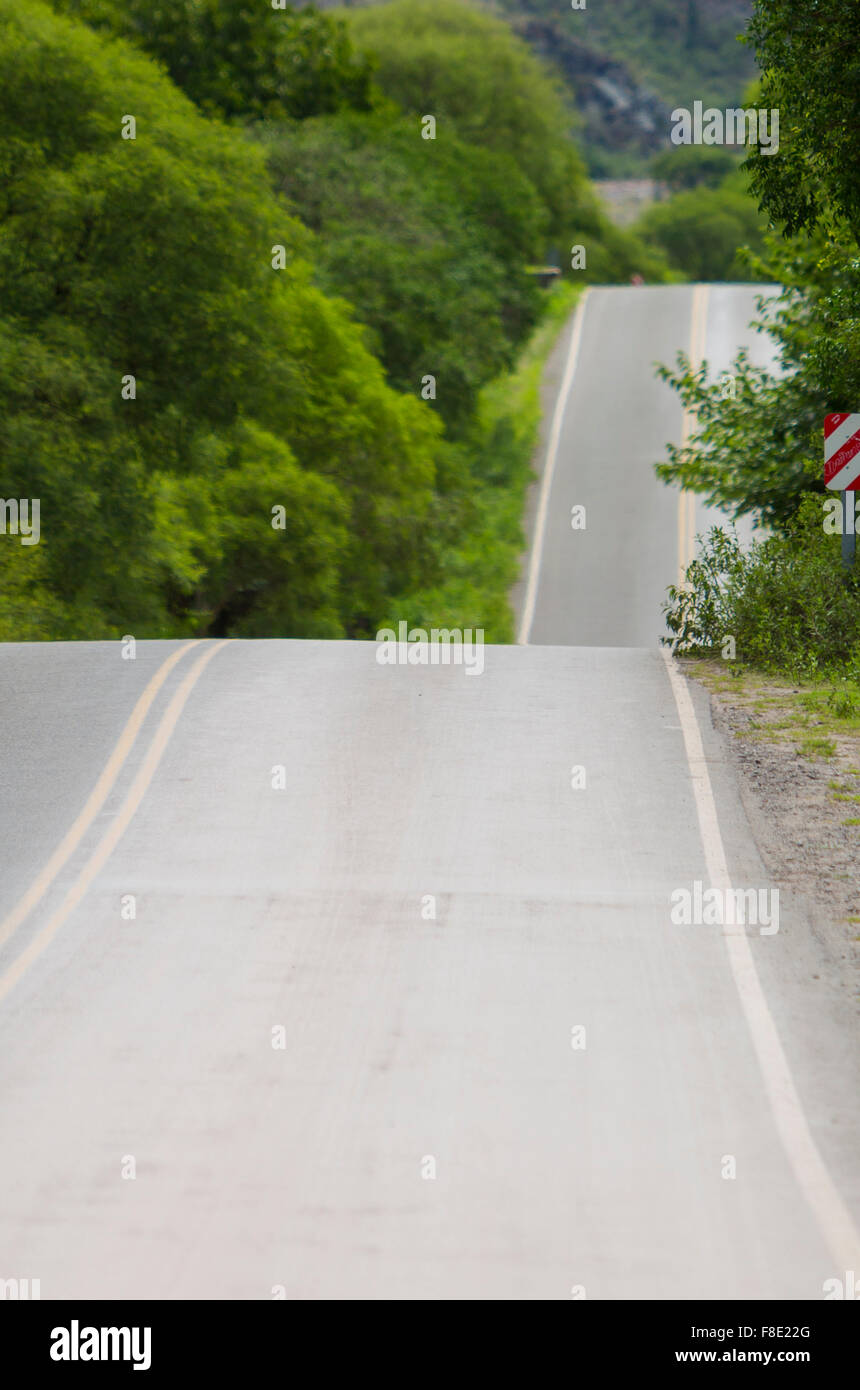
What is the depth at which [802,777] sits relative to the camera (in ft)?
41.1

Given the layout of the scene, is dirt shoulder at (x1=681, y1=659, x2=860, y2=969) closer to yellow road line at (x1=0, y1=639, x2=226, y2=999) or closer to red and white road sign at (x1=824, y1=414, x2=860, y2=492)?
red and white road sign at (x1=824, y1=414, x2=860, y2=492)

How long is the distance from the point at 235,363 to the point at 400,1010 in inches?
829

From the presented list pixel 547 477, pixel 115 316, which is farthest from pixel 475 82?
pixel 115 316

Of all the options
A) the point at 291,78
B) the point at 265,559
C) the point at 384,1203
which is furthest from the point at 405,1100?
the point at 291,78

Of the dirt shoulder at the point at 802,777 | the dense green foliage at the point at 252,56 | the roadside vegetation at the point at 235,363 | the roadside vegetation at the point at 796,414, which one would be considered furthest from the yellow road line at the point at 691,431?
the dense green foliage at the point at 252,56

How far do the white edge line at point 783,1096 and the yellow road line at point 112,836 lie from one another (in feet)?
12.9

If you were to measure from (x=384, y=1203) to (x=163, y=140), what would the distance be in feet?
78.1

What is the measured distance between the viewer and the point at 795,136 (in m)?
14.0

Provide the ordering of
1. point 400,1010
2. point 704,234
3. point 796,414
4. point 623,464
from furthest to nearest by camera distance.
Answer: point 704,234, point 623,464, point 796,414, point 400,1010

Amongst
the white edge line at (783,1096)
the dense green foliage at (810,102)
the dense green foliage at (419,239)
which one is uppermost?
the dense green foliage at (419,239)

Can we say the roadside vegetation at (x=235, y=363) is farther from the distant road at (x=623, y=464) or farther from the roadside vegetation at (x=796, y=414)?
the roadside vegetation at (x=796, y=414)

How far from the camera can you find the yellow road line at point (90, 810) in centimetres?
986

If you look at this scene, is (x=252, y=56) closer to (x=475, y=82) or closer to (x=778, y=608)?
(x=475, y=82)

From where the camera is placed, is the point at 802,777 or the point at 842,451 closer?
the point at 802,777
